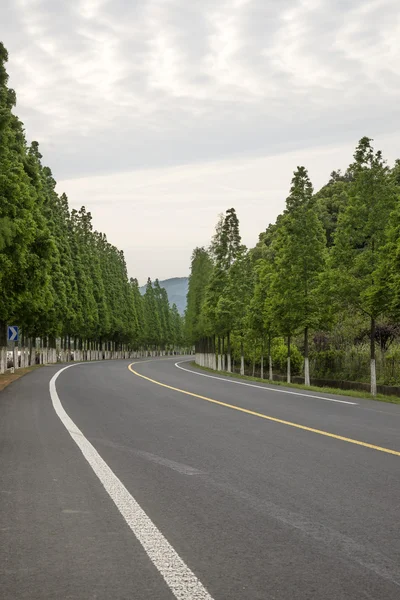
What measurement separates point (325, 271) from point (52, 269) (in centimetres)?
3135

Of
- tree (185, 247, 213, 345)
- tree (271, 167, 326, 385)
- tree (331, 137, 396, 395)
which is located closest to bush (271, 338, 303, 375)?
tree (271, 167, 326, 385)

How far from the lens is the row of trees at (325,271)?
2731 centimetres

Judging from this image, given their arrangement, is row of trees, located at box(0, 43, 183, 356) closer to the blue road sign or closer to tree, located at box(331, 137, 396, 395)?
the blue road sign

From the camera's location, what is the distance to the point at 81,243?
89.3 m

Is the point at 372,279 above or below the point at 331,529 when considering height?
above

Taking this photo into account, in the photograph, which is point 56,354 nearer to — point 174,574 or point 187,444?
point 187,444

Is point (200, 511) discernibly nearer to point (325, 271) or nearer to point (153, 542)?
point (153, 542)

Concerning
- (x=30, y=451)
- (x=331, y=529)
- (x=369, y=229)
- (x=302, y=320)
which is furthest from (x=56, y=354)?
(x=331, y=529)

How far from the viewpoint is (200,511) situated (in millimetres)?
6070

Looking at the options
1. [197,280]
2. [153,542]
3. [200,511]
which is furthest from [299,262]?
[197,280]

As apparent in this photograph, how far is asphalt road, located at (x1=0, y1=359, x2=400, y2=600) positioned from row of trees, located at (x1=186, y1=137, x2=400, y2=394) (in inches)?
611

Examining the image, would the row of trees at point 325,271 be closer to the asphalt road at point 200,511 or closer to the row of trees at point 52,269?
the row of trees at point 52,269

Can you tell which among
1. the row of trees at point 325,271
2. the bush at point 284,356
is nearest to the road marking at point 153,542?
the row of trees at point 325,271

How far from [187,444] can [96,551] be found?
204 inches
